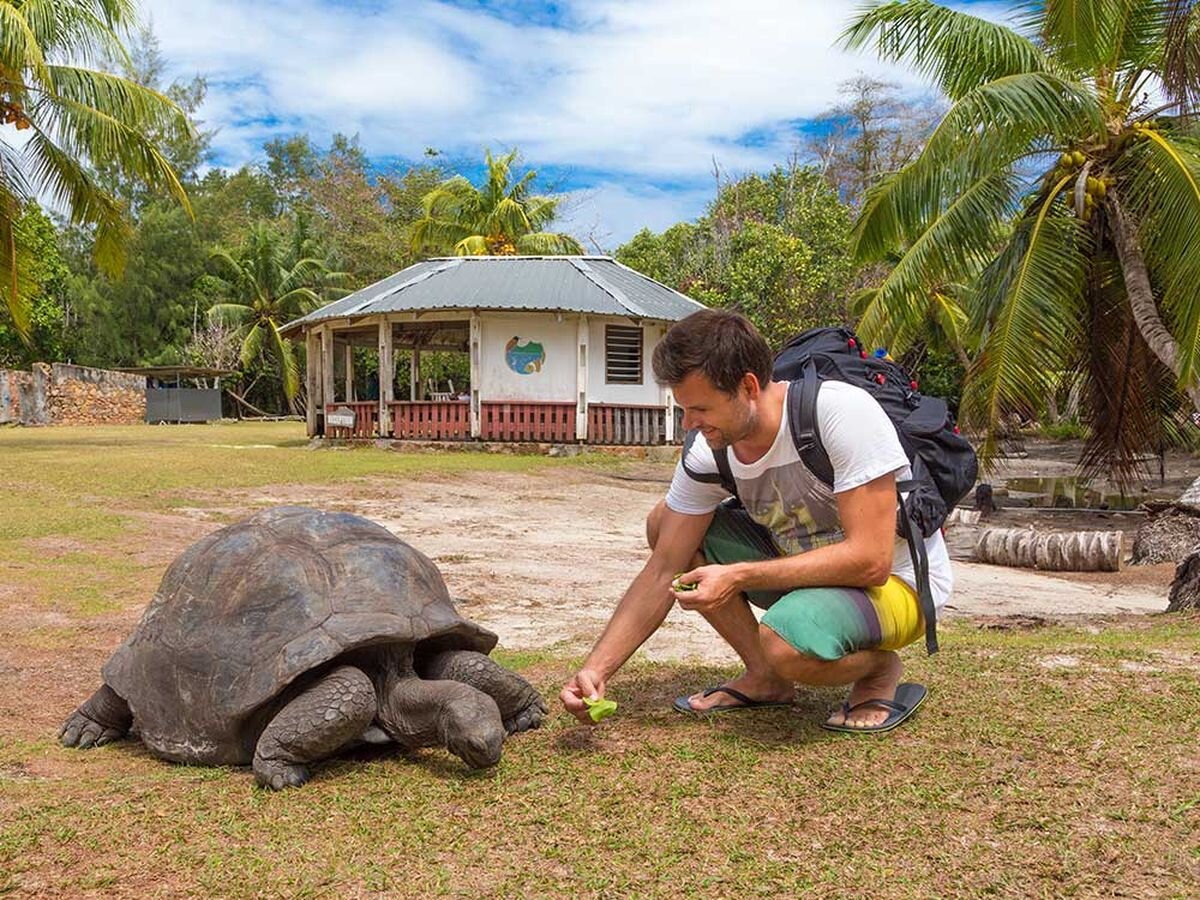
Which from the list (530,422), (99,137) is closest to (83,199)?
(99,137)

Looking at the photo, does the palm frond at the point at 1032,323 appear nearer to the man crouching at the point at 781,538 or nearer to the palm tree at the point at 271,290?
the man crouching at the point at 781,538

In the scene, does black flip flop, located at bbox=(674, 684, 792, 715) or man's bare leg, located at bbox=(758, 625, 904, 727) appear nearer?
man's bare leg, located at bbox=(758, 625, 904, 727)

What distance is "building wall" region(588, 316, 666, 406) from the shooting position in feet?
77.0

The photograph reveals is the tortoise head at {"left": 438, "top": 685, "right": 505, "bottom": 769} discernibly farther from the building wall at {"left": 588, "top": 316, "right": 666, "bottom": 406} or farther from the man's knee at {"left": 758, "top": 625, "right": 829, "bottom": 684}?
the building wall at {"left": 588, "top": 316, "right": 666, "bottom": 406}

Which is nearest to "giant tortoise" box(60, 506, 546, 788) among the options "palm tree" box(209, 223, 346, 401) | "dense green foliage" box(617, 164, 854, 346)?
"dense green foliage" box(617, 164, 854, 346)

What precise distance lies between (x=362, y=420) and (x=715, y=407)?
71.7 ft

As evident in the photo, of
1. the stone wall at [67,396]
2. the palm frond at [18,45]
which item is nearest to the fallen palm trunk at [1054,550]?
the palm frond at [18,45]

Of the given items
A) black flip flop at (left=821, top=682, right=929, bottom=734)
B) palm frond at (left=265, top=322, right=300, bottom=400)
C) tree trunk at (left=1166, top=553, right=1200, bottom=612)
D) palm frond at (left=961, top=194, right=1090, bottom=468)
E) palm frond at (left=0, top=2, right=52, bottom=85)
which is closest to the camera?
black flip flop at (left=821, top=682, right=929, bottom=734)

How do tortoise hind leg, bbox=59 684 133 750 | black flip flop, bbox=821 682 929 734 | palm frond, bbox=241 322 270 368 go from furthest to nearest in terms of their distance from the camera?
palm frond, bbox=241 322 270 368 < tortoise hind leg, bbox=59 684 133 750 < black flip flop, bbox=821 682 929 734

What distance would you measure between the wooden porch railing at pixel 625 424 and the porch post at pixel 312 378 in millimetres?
7559

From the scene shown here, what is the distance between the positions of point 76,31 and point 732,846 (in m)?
21.3

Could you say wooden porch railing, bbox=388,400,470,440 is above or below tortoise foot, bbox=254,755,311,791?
above

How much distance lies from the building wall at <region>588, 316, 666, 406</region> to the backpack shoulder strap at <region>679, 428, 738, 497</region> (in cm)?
1963

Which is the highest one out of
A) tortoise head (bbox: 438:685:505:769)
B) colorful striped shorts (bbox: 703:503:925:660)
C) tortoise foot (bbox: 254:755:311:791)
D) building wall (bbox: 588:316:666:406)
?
building wall (bbox: 588:316:666:406)
